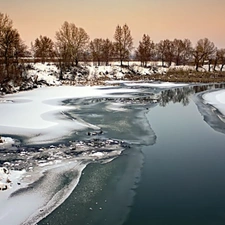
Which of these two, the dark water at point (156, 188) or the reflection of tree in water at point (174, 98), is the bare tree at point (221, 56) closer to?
the reflection of tree in water at point (174, 98)

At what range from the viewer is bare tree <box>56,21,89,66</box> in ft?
174

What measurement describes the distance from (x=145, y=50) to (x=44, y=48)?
21.8 meters

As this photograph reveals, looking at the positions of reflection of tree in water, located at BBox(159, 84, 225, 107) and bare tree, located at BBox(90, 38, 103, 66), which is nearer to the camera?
reflection of tree in water, located at BBox(159, 84, 225, 107)

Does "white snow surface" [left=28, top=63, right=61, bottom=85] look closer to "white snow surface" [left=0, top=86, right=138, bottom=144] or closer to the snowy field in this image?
"white snow surface" [left=0, top=86, right=138, bottom=144]

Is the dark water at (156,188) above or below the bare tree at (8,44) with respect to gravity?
below

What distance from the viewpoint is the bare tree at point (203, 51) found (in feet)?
213

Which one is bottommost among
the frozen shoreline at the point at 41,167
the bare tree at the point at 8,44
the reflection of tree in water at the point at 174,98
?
the frozen shoreline at the point at 41,167

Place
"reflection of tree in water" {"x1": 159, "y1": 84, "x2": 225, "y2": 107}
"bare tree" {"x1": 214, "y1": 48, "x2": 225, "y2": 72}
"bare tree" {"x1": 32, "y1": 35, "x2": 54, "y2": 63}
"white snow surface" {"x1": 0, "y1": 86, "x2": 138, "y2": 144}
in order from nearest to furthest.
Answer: "white snow surface" {"x1": 0, "y1": 86, "x2": 138, "y2": 144}
"reflection of tree in water" {"x1": 159, "y1": 84, "x2": 225, "y2": 107}
"bare tree" {"x1": 32, "y1": 35, "x2": 54, "y2": 63}
"bare tree" {"x1": 214, "y1": 48, "x2": 225, "y2": 72}

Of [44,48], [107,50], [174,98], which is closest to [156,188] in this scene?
[174,98]

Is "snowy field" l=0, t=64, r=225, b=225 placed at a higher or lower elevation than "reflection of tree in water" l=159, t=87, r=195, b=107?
lower

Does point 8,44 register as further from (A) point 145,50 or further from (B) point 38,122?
(A) point 145,50

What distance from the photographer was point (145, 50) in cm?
6297

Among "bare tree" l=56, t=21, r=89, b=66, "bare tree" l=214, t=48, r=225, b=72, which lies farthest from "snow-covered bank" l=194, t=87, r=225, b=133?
"bare tree" l=214, t=48, r=225, b=72

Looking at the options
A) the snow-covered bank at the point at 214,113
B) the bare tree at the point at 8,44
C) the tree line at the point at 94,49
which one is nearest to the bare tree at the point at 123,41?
the tree line at the point at 94,49
